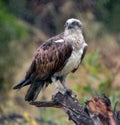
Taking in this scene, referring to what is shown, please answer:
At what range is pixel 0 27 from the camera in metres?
26.2

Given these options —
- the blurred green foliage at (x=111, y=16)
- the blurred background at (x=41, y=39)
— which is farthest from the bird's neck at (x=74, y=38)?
the blurred green foliage at (x=111, y=16)

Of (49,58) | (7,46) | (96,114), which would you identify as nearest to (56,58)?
(49,58)

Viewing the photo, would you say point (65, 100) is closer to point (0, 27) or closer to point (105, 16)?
point (0, 27)

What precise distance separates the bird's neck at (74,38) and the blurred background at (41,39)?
62.0 inches

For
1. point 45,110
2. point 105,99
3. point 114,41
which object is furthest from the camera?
point 114,41

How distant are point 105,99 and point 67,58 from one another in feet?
4.88

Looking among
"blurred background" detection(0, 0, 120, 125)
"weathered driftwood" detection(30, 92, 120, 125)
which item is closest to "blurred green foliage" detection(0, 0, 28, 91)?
"blurred background" detection(0, 0, 120, 125)

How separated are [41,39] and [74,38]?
18.9 meters

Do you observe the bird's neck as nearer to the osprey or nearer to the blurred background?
the osprey

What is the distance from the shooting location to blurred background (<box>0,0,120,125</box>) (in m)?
18.3

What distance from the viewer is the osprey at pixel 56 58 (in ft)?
44.4

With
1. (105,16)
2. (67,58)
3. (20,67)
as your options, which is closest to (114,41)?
(105,16)

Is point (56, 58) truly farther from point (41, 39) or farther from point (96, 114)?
point (41, 39)

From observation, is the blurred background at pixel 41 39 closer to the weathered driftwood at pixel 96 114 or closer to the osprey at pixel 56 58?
the osprey at pixel 56 58
